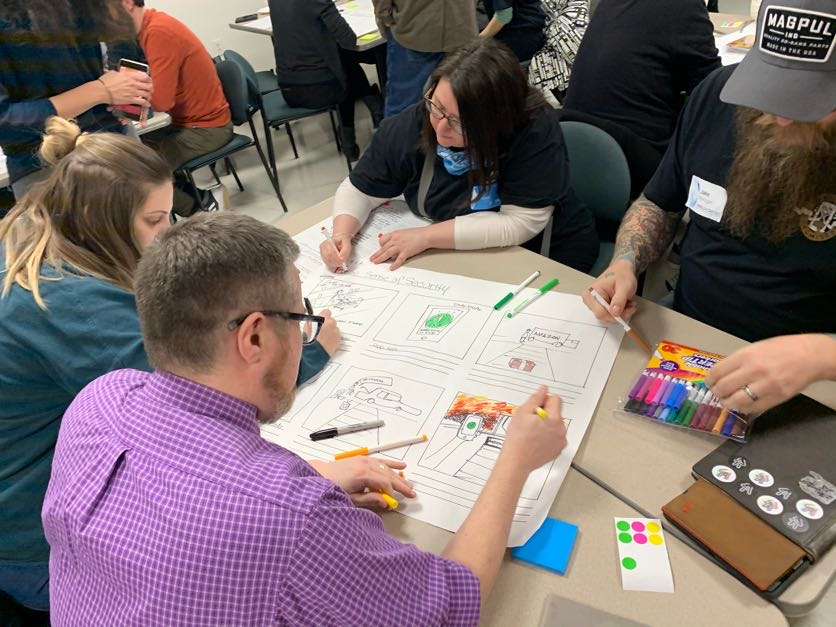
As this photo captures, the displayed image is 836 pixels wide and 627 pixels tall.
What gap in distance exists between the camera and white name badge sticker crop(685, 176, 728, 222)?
1328 mm

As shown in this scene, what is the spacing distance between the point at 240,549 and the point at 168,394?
0.78 feet

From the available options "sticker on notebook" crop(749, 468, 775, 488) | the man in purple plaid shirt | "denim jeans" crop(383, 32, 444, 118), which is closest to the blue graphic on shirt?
the man in purple plaid shirt

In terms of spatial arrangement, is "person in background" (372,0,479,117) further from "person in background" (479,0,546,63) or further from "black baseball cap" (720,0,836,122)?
"black baseball cap" (720,0,836,122)

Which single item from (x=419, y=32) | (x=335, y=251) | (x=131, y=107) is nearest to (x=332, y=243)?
(x=335, y=251)

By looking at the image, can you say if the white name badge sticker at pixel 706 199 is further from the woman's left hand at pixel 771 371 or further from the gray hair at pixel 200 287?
the gray hair at pixel 200 287

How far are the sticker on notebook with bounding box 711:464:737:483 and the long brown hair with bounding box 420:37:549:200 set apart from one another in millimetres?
1021

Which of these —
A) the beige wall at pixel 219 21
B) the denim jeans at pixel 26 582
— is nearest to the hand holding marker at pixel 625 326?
the denim jeans at pixel 26 582

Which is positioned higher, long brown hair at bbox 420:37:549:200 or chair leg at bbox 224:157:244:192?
long brown hair at bbox 420:37:549:200

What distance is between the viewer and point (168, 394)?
0.75m

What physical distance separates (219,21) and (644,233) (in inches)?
184

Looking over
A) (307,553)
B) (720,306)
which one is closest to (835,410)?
(720,306)

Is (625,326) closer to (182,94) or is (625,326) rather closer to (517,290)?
(517,290)

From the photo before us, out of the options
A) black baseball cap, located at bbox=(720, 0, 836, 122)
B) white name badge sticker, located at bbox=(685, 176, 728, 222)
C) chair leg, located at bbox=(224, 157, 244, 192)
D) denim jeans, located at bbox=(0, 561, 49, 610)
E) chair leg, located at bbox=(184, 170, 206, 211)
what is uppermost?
black baseball cap, located at bbox=(720, 0, 836, 122)

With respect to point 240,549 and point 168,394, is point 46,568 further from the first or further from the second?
point 240,549
